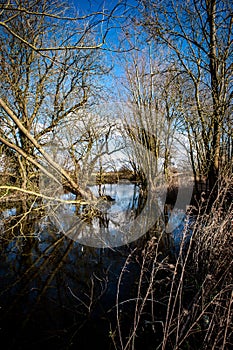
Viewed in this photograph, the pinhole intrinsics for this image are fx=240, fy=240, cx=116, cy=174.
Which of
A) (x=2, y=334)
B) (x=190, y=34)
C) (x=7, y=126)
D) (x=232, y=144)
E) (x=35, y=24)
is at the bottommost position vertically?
(x=2, y=334)

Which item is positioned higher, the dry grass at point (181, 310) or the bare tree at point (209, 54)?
the bare tree at point (209, 54)

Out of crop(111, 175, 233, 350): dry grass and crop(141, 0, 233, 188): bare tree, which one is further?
crop(141, 0, 233, 188): bare tree

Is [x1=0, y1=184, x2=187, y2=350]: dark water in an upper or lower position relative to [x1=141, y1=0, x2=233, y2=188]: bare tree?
lower

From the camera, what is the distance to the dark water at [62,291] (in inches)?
106

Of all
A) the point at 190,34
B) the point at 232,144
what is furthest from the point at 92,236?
the point at 190,34

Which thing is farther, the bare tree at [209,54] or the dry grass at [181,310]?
the bare tree at [209,54]

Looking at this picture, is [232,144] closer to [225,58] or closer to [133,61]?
[225,58]

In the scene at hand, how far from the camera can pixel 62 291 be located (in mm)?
3646

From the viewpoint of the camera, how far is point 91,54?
9.41m

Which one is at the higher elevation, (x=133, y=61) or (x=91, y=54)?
(x=133, y=61)

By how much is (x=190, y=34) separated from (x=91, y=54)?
13.7 feet

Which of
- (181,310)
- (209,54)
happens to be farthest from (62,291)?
(209,54)

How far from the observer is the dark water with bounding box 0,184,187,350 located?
8.85ft

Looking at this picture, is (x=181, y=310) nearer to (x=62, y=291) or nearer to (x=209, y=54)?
(x=62, y=291)
